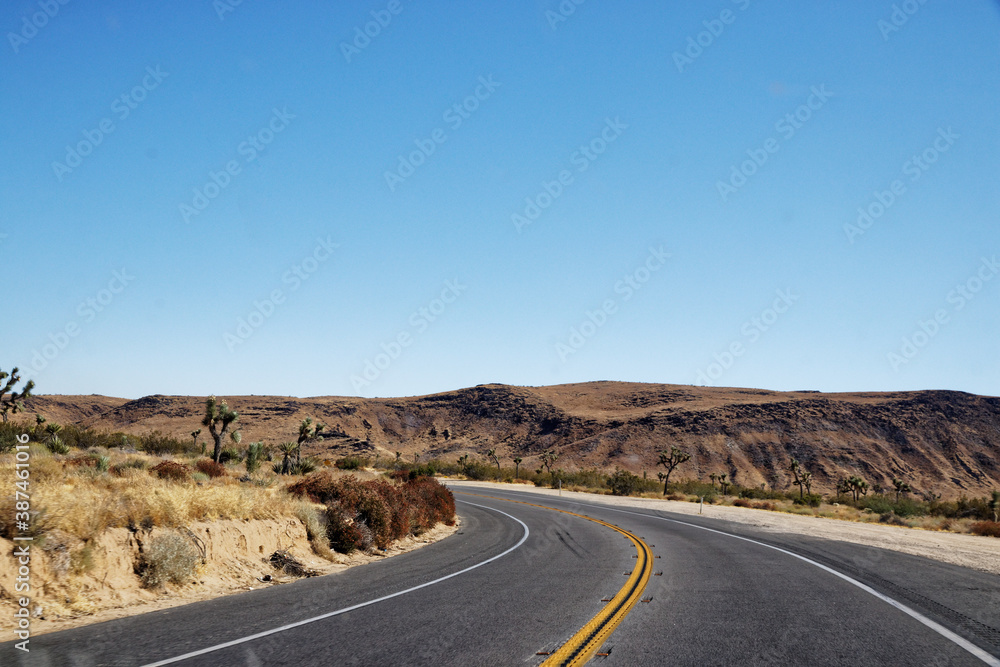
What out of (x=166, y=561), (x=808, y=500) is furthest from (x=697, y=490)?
(x=166, y=561)

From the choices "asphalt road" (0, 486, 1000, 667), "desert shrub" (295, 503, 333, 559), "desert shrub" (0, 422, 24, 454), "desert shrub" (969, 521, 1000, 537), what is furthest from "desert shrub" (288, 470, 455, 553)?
"desert shrub" (969, 521, 1000, 537)

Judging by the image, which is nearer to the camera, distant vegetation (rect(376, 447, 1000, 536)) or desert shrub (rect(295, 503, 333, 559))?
desert shrub (rect(295, 503, 333, 559))

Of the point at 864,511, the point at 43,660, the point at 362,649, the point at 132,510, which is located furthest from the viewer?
the point at 864,511

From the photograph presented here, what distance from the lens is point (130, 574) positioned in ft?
31.7

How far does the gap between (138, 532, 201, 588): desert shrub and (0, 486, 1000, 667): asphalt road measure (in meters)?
1.25

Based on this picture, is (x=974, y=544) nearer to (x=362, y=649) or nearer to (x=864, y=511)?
(x=864, y=511)

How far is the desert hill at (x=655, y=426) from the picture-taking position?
292 feet

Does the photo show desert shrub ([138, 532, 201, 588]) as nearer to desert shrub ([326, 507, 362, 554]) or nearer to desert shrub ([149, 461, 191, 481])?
desert shrub ([326, 507, 362, 554])

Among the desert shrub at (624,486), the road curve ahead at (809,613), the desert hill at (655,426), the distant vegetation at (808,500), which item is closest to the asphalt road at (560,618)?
the road curve ahead at (809,613)

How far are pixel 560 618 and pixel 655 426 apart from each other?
99.1m

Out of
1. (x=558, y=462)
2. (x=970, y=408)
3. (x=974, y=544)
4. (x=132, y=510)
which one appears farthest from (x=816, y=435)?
(x=132, y=510)

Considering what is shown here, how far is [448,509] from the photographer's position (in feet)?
79.9

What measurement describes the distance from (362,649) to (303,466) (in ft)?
86.3

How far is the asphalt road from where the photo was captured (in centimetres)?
638
